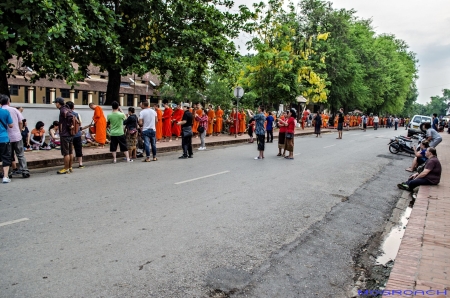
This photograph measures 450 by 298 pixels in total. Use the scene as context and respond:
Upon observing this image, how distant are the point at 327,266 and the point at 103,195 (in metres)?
4.39

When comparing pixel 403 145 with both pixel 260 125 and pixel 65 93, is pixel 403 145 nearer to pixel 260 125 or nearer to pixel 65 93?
pixel 260 125

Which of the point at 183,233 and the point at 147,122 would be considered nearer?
the point at 183,233

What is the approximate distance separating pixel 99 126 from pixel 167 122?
4.32 m

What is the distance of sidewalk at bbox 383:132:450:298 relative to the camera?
11.8 feet

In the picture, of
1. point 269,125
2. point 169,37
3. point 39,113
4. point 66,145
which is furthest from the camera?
Result: point 269,125

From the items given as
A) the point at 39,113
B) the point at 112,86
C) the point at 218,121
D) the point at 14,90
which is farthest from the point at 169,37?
the point at 14,90

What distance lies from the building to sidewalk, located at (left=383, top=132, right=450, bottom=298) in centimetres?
2346

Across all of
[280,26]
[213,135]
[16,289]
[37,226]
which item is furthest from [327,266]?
[280,26]

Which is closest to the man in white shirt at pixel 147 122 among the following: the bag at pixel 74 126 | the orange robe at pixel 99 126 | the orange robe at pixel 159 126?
the bag at pixel 74 126

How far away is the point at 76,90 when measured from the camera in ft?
124

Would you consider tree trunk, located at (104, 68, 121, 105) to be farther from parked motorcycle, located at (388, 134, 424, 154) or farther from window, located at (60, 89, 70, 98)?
window, located at (60, 89, 70, 98)

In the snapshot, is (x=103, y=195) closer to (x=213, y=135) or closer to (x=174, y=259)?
(x=174, y=259)

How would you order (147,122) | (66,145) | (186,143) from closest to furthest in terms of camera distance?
(66,145), (147,122), (186,143)

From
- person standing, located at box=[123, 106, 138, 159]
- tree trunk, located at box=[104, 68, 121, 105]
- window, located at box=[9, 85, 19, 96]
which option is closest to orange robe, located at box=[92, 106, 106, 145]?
person standing, located at box=[123, 106, 138, 159]
